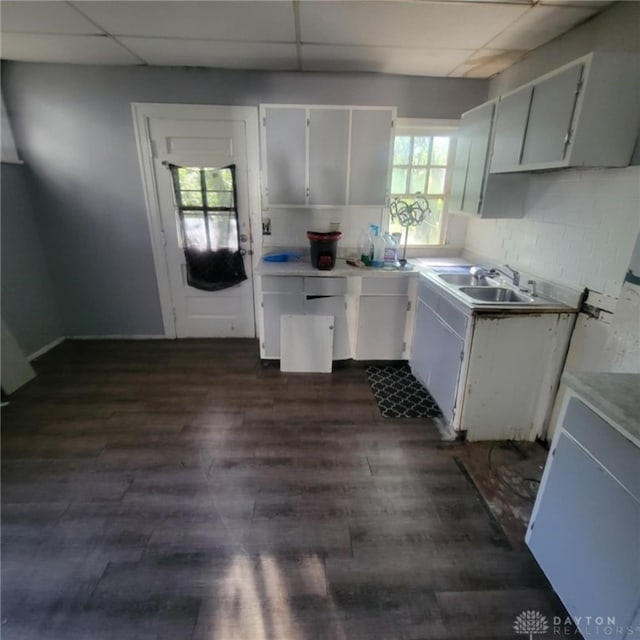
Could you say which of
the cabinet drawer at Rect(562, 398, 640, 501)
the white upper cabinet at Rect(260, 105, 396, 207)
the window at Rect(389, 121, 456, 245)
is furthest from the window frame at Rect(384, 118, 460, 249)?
the cabinet drawer at Rect(562, 398, 640, 501)

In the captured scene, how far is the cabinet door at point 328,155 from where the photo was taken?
9.55ft

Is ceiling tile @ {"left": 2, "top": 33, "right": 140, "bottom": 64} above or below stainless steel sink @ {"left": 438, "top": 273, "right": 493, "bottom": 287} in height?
above

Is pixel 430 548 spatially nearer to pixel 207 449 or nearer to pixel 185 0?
pixel 207 449

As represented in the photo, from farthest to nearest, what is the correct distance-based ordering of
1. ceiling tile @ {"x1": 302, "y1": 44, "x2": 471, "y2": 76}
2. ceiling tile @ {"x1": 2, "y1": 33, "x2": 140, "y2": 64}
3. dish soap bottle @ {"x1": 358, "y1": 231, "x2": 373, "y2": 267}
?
dish soap bottle @ {"x1": 358, "y1": 231, "x2": 373, "y2": 267} < ceiling tile @ {"x1": 302, "y1": 44, "x2": 471, "y2": 76} < ceiling tile @ {"x1": 2, "y1": 33, "x2": 140, "y2": 64}

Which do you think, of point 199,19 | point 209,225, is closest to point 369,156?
point 199,19

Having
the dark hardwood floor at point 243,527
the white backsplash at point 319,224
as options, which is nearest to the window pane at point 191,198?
the white backsplash at point 319,224

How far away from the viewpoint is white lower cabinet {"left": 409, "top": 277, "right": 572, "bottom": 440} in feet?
6.79

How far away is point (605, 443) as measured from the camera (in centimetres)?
111

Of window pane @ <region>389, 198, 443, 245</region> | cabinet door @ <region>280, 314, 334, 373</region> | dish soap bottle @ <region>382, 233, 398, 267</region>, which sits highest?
window pane @ <region>389, 198, 443, 245</region>

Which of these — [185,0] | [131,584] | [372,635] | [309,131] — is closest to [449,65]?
[309,131]

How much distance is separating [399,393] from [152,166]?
10.0ft

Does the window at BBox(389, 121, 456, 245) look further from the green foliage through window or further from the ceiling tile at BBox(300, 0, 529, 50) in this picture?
the ceiling tile at BBox(300, 0, 529, 50)

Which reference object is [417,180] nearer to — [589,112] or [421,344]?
[421,344]

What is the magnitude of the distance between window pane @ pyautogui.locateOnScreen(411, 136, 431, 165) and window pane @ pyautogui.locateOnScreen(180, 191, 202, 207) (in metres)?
2.10
